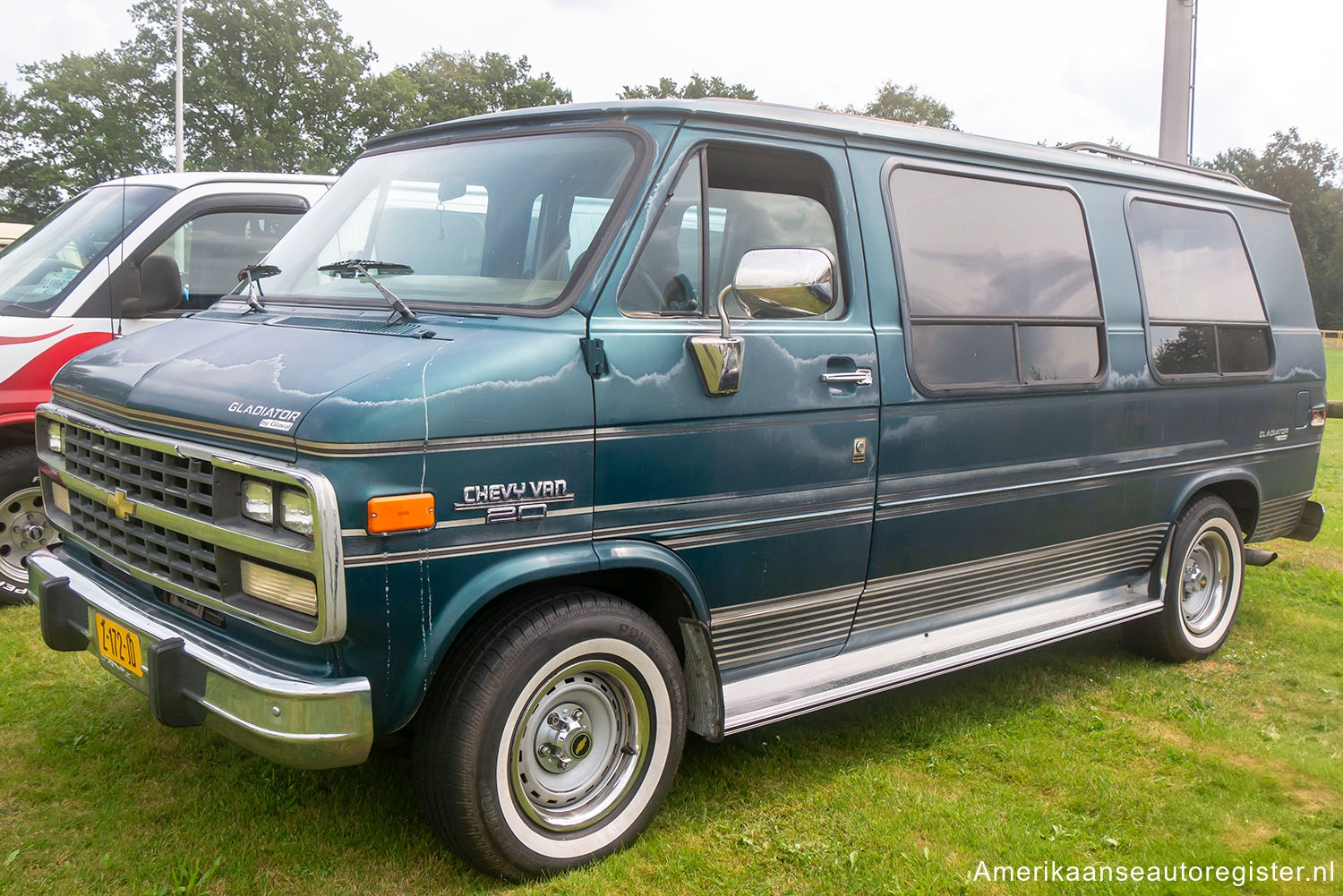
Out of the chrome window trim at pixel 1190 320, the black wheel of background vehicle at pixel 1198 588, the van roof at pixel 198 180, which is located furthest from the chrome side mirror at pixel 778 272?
the van roof at pixel 198 180

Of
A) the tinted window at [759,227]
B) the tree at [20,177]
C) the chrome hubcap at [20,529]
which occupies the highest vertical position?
the tree at [20,177]

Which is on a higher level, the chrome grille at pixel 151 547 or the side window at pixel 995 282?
the side window at pixel 995 282

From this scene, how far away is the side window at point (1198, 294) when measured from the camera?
5.27 m

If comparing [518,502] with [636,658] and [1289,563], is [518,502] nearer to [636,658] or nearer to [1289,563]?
[636,658]

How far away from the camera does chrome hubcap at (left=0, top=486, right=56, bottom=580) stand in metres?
5.59

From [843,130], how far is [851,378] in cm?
95

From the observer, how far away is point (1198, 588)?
5.77 m

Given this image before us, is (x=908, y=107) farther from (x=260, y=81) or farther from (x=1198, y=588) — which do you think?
(x=1198, y=588)

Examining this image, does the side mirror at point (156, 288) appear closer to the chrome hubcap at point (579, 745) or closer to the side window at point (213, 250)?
the side window at point (213, 250)

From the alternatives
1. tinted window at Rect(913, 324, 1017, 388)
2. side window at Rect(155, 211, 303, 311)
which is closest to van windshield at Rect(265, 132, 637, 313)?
A: tinted window at Rect(913, 324, 1017, 388)

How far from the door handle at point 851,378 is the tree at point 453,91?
49.1 meters

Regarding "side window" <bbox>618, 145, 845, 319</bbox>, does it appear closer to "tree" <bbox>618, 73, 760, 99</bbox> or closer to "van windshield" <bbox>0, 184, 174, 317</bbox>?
"van windshield" <bbox>0, 184, 174, 317</bbox>

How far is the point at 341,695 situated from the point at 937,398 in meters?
2.49

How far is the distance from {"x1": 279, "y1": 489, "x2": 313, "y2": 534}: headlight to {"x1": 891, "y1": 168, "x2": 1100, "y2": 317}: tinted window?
7.96 feet
